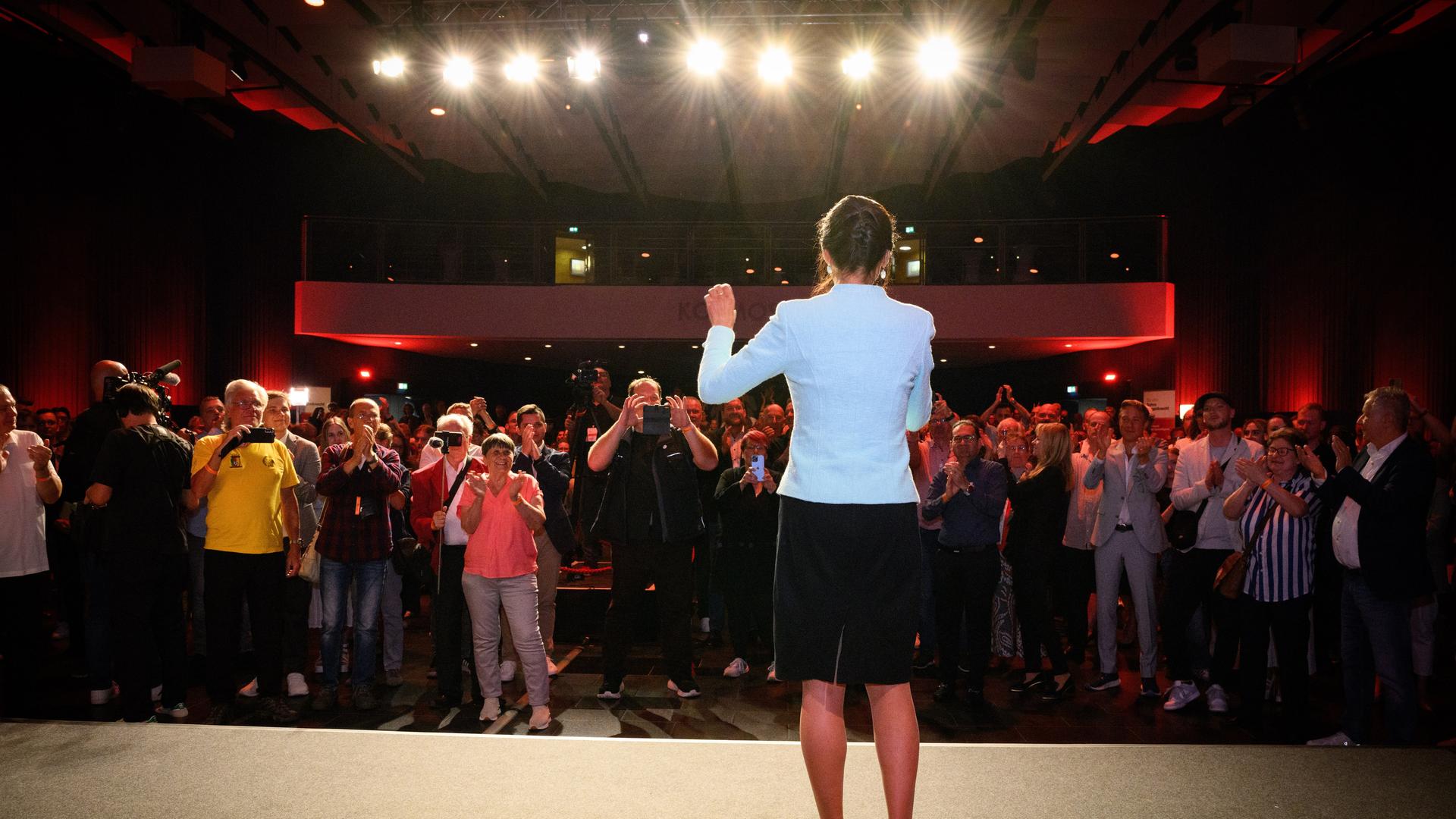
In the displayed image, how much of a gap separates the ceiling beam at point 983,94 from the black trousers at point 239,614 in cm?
820

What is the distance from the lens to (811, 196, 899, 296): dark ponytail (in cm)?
189

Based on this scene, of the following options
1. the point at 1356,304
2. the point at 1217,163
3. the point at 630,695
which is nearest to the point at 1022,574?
the point at 630,695

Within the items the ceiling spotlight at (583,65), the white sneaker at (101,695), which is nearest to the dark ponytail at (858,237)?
the white sneaker at (101,695)

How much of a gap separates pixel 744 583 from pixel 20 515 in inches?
145

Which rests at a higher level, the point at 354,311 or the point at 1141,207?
the point at 1141,207

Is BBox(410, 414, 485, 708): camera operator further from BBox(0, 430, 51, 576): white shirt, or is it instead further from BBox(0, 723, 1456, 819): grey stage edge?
BBox(0, 430, 51, 576): white shirt

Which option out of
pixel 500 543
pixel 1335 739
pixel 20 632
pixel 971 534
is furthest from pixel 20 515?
pixel 1335 739

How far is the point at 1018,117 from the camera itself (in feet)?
40.7

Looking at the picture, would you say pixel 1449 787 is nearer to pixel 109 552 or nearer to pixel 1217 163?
pixel 109 552

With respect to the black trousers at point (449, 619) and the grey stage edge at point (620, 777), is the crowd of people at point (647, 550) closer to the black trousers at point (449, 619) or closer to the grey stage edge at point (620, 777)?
the black trousers at point (449, 619)

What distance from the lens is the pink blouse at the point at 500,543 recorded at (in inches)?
159

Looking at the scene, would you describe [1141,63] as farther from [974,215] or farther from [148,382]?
[148,382]

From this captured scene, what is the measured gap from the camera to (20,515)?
409cm

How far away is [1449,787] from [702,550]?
4.52 metres
